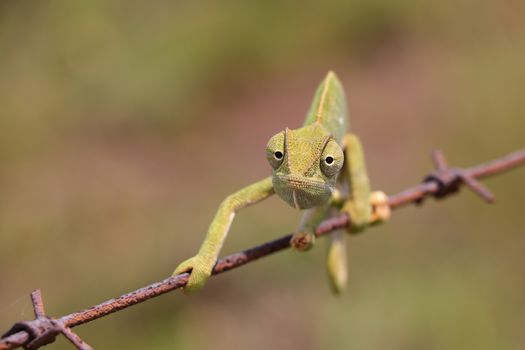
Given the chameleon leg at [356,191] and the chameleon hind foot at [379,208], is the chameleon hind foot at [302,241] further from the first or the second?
the chameleon hind foot at [379,208]

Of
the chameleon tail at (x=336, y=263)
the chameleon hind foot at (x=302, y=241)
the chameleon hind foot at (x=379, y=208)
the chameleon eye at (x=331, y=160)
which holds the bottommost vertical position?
the chameleon tail at (x=336, y=263)

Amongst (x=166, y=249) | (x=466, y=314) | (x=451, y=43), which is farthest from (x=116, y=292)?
(x=451, y=43)

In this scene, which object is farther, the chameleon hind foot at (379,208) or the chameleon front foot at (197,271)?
the chameleon hind foot at (379,208)

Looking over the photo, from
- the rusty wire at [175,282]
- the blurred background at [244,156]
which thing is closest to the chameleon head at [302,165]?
the rusty wire at [175,282]

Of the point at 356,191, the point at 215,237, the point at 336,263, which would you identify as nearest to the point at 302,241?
the point at 215,237

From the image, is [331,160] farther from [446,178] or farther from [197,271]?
[446,178]

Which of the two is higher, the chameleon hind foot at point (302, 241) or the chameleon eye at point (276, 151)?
the chameleon eye at point (276, 151)
